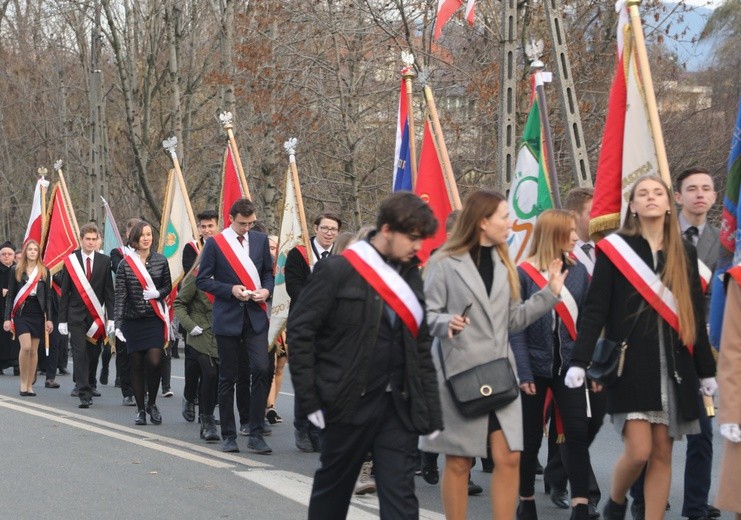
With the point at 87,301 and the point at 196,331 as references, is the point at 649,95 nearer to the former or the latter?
the point at 196,331

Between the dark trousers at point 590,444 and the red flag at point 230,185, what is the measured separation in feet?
22.0

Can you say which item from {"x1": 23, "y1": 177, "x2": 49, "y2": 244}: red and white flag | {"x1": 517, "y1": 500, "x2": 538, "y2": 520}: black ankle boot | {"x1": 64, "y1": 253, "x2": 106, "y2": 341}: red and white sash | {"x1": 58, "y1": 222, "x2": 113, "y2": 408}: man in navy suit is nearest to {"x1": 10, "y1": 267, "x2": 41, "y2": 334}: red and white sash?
{"x1": 58, "y1": 222, "x2": 113, "y2": 408}: man in navy suit

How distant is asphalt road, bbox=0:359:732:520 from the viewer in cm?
798

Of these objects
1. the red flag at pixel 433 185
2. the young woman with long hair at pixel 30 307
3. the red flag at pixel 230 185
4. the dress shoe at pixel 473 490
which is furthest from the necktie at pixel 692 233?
the young woman with long hair at pixel 30 307

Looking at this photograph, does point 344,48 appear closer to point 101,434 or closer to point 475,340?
point 101,434

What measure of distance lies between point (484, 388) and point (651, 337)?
2.78 ft

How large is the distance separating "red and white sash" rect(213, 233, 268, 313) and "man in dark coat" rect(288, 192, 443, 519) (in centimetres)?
481

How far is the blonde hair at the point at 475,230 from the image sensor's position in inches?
258

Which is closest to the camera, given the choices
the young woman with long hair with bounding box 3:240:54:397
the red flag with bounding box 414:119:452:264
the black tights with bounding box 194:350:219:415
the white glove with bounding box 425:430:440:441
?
→ the white glove with bounding box 425:430:440:441

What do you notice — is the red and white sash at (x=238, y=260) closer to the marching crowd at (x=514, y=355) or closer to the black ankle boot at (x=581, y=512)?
the marching crowd at (x=514, y=355)

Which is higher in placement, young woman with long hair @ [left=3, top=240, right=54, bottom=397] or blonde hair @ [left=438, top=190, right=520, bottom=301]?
blonde hair @ [left=438, top=190, right=520, bottom=301]

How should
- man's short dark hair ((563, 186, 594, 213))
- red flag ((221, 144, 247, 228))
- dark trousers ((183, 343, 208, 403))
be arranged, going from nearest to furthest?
man's short dark hair ((563, 186, 594, 213)) → dark trousers ((183, 343, 208, 403)) → red flag ((221, 144, 247, 228))

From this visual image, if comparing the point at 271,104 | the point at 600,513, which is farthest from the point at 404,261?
the point at 271,104

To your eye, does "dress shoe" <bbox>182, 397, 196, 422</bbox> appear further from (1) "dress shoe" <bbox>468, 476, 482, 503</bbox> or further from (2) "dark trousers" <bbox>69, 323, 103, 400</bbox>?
(1) "dress shoe" <bbox>468, 476, 482, 503</bbox>
